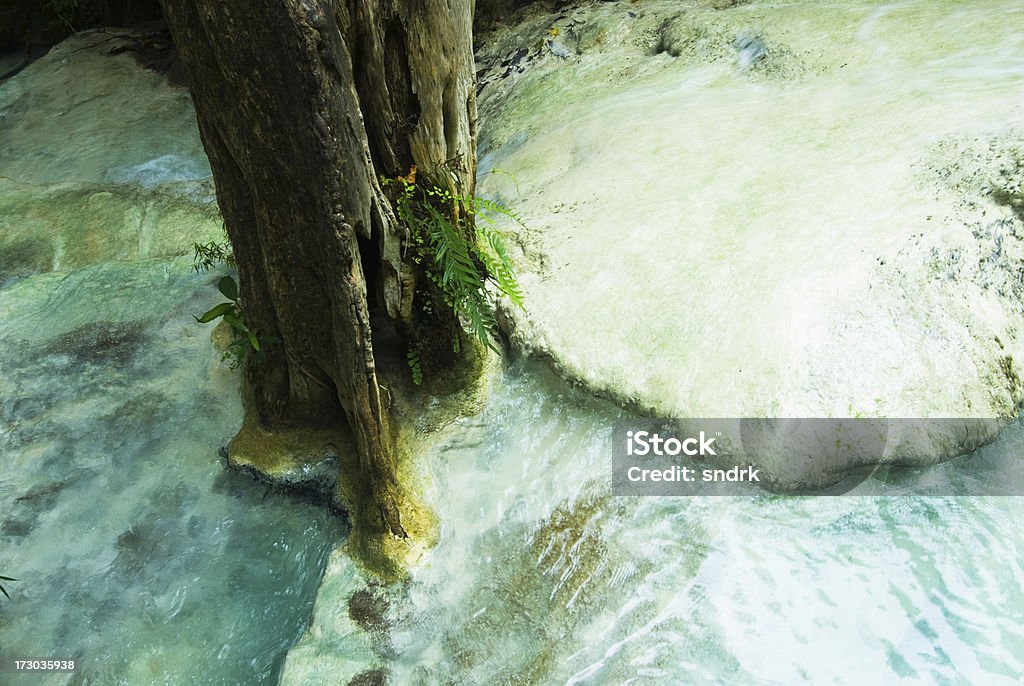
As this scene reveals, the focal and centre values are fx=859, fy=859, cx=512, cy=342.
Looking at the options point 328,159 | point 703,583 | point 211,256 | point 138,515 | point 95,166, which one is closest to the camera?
point 328,159

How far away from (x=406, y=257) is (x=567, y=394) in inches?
36.0

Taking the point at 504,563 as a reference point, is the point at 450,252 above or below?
above

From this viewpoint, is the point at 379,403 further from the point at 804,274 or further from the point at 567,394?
the point at 804,274

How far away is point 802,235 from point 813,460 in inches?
42.9

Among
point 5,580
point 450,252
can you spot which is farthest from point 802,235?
point 5,580

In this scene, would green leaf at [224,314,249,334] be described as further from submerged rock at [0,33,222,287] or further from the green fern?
Answer: submerged rock at [0,33,222,287]

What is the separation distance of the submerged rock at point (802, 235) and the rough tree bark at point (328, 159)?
2.71ft

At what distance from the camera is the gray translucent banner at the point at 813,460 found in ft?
11.1

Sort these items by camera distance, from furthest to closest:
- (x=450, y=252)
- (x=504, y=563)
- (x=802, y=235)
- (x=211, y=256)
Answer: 1. (x=211, y=256)
2. (x=802, y=235)
3. (x=450, y=252)
4. (x=504, y=563)

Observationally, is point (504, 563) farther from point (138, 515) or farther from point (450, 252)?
point (138, 515)

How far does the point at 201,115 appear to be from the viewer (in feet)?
10.0

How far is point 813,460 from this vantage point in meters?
3.39

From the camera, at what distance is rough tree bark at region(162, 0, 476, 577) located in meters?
2.76

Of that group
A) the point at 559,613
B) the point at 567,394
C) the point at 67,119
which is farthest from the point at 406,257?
the point at 67,119
